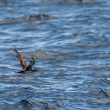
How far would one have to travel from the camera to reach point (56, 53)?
20516 millimetres

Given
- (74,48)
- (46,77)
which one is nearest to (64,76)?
(46,77)

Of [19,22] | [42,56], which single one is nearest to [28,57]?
[42,56]

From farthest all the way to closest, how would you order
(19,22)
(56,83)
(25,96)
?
(19,22) < (56,83) < (25,96)

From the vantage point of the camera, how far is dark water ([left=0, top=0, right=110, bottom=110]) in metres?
15.4

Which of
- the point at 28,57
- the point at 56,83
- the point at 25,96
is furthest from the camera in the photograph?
the point at 28,57

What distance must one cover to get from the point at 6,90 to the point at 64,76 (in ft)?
6.83

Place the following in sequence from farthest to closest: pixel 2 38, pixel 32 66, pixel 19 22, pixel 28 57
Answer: pixel 19 22 < pixel 2 38 < pixel 28 57 < pixel 32 66

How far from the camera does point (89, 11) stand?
88.3 feet

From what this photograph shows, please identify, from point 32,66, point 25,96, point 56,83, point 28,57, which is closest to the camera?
point 25,96

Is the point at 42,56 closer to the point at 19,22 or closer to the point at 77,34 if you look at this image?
the point at 77,34

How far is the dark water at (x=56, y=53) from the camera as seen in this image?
15.4 m

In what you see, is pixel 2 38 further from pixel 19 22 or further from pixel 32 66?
pixel 32 66

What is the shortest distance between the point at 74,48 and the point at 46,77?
3.76 metres

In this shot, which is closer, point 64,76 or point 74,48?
point 64,76
